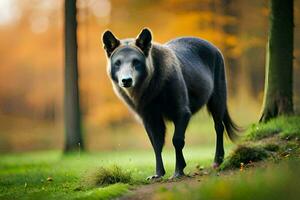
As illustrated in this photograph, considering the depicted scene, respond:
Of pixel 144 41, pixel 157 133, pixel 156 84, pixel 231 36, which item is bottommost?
pixel 157 133

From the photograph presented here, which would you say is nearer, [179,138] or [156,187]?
[156,187]

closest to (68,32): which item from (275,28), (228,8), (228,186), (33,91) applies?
(275,28)

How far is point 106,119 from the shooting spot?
34.4 metres

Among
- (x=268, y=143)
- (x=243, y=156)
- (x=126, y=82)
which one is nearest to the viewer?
(x=126, y=82)

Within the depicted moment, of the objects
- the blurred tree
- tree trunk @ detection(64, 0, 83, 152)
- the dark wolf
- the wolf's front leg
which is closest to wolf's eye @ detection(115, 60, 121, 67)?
the dark wolf

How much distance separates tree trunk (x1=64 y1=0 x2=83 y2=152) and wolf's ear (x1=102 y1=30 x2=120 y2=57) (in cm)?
886

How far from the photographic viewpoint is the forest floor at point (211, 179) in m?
6.71

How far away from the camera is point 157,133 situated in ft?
36.5

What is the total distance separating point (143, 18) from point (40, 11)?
273 inches

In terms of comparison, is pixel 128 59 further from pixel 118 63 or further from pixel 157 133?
pixel 157 133

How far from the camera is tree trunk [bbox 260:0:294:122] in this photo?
13852 millimetres

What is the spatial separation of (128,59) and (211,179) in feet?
9.96

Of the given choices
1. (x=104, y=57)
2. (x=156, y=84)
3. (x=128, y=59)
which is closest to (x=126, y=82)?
(x=128, y=59)

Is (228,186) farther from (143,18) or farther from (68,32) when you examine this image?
(143,18)
